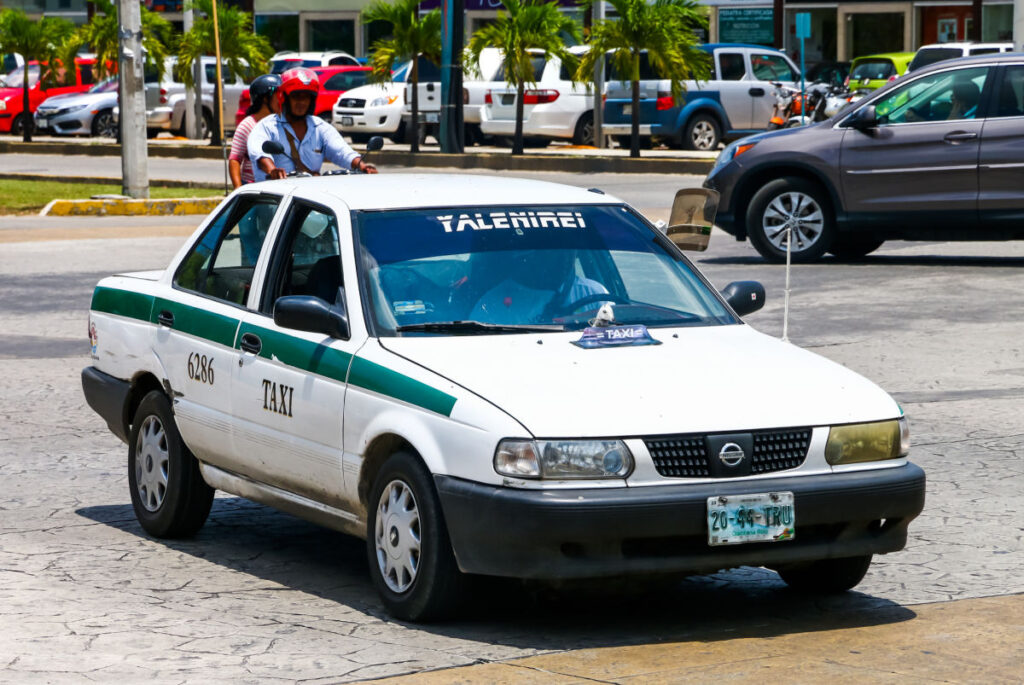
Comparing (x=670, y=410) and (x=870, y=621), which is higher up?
(x=670, y=410)

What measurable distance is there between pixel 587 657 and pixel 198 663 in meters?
1.11

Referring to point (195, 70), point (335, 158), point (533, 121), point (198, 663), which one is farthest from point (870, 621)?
point (195, 70)

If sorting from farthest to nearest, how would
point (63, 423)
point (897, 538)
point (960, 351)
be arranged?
point (960, 351)
point (63, 423)
point (897, 538)

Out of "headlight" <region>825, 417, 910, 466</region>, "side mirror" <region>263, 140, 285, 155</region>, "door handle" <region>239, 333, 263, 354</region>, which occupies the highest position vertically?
"side mirror" <region>263, 140, 285, 155</region>

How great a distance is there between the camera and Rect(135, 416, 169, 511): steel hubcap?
7.08 metres

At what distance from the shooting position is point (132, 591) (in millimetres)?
6219

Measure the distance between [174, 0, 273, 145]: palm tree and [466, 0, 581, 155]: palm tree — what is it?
6.70 meters

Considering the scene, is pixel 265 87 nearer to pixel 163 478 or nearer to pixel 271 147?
pixel 271 147

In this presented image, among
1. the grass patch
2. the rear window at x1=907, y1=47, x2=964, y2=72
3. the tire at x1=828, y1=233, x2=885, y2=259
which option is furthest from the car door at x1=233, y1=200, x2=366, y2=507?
the rear window at x1=907, y1=47, x2=964, y2=72

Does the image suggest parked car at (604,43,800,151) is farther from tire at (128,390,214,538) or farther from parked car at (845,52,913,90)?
tire at (128,390,214,538)

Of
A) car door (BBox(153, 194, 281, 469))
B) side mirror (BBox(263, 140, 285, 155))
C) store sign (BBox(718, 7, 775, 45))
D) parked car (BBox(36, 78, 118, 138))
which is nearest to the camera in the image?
car door (BBox(153, 194, 281, 469))

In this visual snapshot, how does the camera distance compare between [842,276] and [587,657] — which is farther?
[842,276]

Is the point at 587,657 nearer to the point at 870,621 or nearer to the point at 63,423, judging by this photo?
the point at 870,621

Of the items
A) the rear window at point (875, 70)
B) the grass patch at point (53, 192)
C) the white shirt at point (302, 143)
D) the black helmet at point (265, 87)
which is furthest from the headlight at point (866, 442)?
the rear window at point (875, 70)
